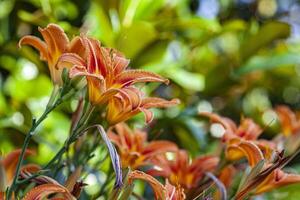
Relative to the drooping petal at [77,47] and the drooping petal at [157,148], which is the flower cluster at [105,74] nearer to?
the drooping petal at [77,47]

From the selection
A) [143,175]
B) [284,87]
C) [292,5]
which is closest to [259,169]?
[143,175]

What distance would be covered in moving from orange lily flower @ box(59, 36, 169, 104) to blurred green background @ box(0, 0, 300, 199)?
0.37 meters

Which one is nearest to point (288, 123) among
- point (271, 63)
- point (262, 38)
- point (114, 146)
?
point (271, 63)

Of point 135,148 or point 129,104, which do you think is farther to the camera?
point 135,148

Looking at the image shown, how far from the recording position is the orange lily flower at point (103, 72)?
1.74 ft

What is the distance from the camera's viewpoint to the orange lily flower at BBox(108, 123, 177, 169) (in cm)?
67

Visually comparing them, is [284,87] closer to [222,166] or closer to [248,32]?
[248,32]

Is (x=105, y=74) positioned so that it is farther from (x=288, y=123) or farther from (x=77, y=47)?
(x=288, y=123)

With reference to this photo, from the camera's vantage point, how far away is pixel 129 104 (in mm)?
549

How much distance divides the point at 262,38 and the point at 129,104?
682mm

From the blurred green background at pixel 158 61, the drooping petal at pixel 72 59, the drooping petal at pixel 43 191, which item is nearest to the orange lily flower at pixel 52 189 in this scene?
the drooping petal at pixel 43 191

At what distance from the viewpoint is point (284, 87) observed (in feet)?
4.76

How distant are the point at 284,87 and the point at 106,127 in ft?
3.07

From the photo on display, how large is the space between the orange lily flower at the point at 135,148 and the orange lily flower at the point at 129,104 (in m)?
0.10
